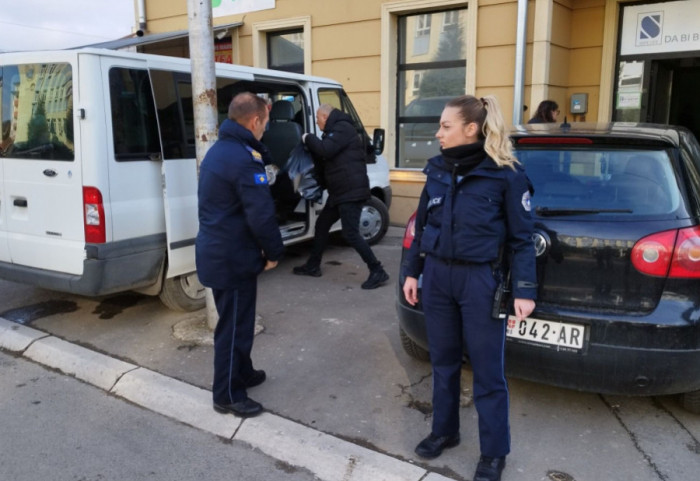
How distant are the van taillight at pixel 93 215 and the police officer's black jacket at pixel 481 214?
2453mm

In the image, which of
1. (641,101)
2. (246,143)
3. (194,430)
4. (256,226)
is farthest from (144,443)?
(641,101)

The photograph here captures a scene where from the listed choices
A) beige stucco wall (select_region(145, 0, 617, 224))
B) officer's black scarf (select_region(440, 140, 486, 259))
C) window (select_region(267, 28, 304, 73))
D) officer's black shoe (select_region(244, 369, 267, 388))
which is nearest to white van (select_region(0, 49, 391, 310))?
officer's black shoe (select_region(244, 369, 267, 388))

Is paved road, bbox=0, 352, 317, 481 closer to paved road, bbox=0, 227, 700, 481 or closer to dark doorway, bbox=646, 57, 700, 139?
paved road, bbox=0, 227, 700, 481

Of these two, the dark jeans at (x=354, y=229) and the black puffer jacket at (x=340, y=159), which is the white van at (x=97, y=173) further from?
the dark jeans at (x=354, y=229)

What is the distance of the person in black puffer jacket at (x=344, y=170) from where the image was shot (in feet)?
18.7

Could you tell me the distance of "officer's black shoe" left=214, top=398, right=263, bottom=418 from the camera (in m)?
3.45

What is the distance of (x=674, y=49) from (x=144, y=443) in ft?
25.4

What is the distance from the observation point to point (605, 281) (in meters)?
3.00

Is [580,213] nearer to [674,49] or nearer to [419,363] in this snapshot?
[419,363]

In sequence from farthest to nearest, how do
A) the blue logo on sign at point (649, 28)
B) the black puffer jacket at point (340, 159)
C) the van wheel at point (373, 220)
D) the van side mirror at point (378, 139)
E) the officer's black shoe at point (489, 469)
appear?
the blue logo on sign at point (649, 28) < the van wheel at point (373, 220) < the van side mirror at point (378, 139) < the black puffer jacket at point (340, 159) < the officer's black shoe at point (489, 469)

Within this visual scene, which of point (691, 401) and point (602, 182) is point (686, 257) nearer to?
point (602, 182)

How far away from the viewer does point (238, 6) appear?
10.6 meters

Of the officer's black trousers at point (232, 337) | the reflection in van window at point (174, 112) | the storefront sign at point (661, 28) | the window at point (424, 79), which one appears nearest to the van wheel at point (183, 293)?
the reflection in van window at point (174, 112)

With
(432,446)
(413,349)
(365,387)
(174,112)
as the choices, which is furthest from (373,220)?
(432,446)
